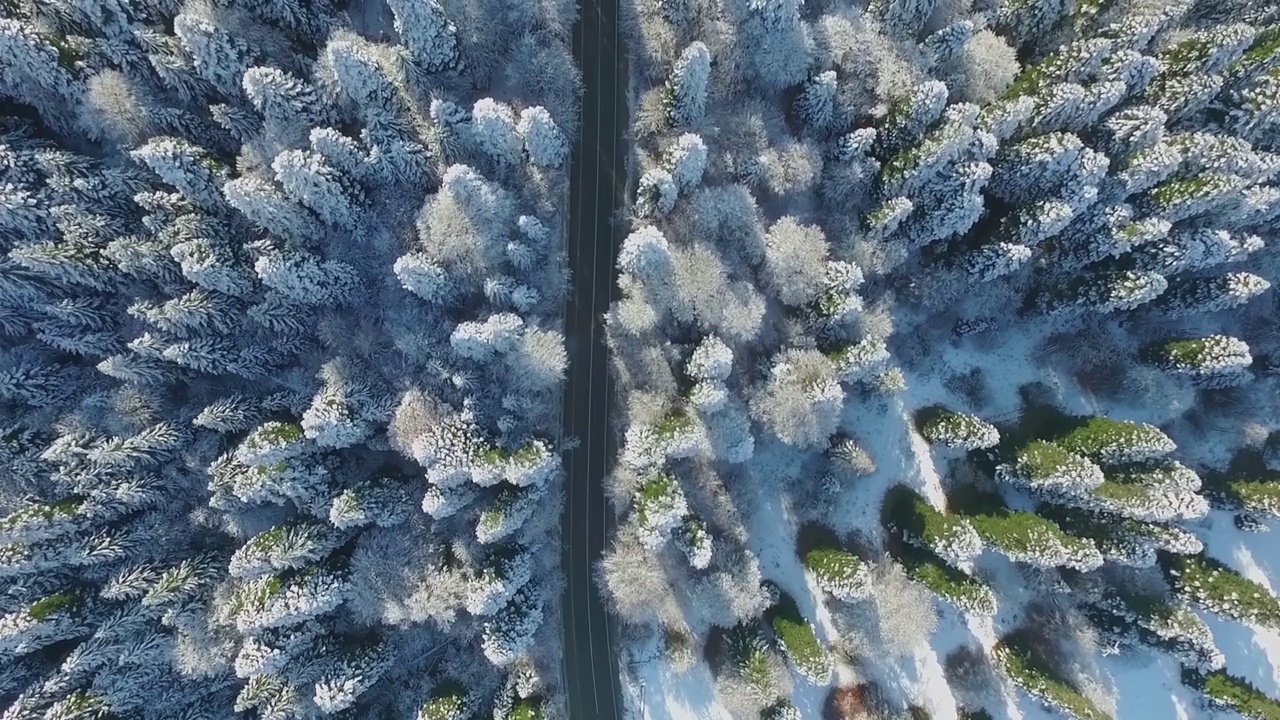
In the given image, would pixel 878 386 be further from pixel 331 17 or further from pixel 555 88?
pixel 331 17

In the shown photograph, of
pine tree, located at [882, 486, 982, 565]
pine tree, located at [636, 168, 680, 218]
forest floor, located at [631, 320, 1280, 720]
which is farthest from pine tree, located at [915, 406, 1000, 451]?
pine tree, located at [636, 168, 680, 218]

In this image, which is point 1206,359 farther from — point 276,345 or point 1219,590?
point 276,345

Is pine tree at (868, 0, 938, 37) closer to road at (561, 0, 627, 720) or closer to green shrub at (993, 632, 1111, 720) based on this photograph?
road at (561, 0, 627, 720)

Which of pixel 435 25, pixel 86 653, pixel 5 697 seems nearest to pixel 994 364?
pixel 435 25

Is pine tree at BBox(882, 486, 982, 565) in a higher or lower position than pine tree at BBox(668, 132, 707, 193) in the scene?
lower

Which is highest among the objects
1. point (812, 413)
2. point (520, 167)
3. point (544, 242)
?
point (520, 167)
